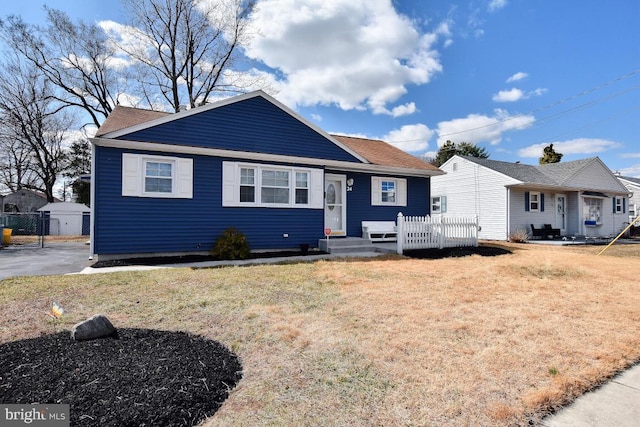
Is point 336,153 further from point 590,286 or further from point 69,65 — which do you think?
point 69,65

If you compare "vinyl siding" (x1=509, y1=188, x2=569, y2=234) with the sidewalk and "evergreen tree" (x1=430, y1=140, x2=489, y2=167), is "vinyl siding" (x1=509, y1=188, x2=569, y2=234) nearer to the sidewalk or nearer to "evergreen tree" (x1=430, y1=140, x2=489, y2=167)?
the sidewalk

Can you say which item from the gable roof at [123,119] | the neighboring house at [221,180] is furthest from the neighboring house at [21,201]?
the neighboring house at [221,180]

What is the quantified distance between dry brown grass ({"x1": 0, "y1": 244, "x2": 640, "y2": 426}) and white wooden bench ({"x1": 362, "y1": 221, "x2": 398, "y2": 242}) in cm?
558

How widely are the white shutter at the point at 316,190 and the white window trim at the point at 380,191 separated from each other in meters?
2.69

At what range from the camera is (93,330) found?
3232 millimetres

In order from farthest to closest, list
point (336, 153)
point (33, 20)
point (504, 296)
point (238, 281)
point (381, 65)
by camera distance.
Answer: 1. point (33, 20)
2. point (381, 65)
3. point (336, 153)
4. point (238, 281)
5. point (504, 296)

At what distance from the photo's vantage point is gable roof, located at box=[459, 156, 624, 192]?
18538 mm

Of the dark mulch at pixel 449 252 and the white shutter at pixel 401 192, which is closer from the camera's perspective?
the dark mulch at pixel 449 252

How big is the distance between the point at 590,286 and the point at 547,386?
17.0 feet

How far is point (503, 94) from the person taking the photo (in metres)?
22.6

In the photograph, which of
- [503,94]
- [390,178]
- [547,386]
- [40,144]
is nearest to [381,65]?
[390,178]

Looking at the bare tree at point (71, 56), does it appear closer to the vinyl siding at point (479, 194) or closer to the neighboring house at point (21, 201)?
the neighboring house at point (21, 201)

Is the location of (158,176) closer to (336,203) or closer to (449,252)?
(336,203)

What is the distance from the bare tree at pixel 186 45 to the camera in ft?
73.3
